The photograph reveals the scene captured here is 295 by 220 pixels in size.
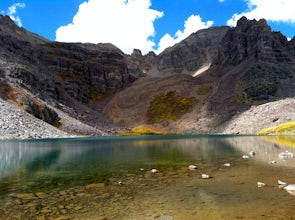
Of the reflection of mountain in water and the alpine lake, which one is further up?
the reflection of mountain in water

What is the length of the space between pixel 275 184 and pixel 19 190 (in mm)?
19921

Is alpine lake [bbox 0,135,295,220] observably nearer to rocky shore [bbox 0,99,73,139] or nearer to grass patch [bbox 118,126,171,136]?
rocky shore [bbox 0,99,73,139]

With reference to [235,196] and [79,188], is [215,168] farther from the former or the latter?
[79,188]

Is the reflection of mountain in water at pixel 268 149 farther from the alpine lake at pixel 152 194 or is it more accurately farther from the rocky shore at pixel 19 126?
the rocky shore at pixel 19 126

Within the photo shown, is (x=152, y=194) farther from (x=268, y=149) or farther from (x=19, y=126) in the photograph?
(x=19, y=126)

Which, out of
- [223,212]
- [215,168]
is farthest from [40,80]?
[223,212]

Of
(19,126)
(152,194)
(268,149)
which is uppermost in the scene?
(19,126)

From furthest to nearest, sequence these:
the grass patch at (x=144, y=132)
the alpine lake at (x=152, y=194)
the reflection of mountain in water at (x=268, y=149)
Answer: the grass patch at (x=144, y=132) → the reflection of mountain in water at (x=268, y=149) → the alpine lake at (x=152, y=194)

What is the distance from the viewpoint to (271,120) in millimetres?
146375

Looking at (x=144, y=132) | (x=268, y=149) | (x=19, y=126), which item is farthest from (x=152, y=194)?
(x=144, y=132)

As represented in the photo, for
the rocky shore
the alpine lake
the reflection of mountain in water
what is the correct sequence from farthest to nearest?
1. the rocky shore
2. the reflection of mountain in water
3. the alpine lake

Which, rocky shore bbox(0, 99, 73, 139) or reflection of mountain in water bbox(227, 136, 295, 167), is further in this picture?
rocky shore bbox(0, 99, 73, 139)

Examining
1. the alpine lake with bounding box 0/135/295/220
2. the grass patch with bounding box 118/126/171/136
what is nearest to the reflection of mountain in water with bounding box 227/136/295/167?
the alpine lake with bounding box 0/135/295/220

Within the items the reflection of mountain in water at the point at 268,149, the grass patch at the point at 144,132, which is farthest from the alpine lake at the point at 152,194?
the grass patch at the point at 144,132
